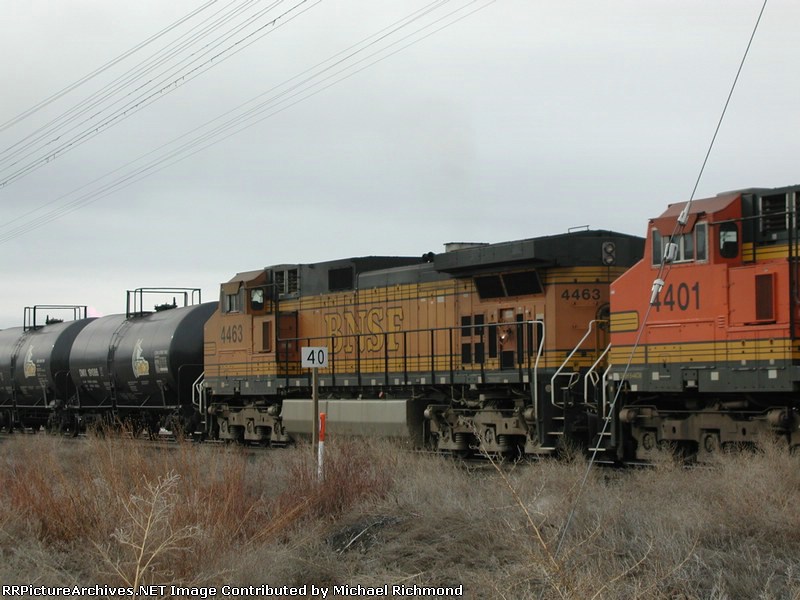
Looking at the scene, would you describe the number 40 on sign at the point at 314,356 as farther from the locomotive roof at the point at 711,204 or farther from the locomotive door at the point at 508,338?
the locomotive roof at the point at 711,204

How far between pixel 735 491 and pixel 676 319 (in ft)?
16.0

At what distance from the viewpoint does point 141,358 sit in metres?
27.8

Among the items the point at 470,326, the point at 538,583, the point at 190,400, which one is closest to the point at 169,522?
the point at 538,583

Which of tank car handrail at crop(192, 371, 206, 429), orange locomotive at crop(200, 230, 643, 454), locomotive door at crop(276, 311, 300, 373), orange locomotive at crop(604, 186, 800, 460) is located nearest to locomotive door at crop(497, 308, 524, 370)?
orange locomotive at crop(200, 230, 643, 454)

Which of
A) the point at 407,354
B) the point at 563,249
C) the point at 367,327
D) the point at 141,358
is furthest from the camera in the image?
the point at 141,358

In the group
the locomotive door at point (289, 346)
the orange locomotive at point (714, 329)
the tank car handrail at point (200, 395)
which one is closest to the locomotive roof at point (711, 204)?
the orange locomotive at point (714, 329)

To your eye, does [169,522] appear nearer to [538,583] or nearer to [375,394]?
[538,583]

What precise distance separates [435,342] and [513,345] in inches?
77.3

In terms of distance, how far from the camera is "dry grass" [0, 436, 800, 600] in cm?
790

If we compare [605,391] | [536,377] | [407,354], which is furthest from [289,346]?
[605,391]

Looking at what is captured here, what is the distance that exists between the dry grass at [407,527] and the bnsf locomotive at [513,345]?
4.72 feet

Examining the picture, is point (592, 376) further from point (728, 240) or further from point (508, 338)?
point (728, 240)

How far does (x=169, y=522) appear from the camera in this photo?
922cm

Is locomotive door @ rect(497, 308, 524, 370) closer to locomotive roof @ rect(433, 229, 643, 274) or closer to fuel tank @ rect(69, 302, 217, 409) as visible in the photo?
locomotive roof @ rect(433, 229, 643, 274)
